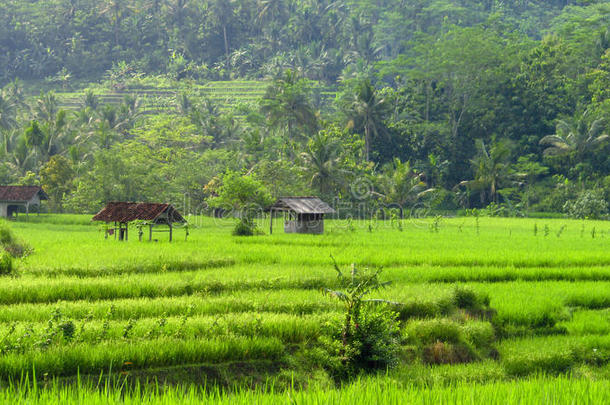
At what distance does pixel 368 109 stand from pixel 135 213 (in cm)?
3035

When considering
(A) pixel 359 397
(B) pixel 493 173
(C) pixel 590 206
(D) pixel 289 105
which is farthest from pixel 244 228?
(C) pixel 590 206

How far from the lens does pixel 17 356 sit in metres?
6.77

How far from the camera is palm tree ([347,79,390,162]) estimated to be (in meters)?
48.2

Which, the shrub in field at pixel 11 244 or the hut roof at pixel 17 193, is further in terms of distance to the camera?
the hut roof at pixel 17 193

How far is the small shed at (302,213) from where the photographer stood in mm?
27062

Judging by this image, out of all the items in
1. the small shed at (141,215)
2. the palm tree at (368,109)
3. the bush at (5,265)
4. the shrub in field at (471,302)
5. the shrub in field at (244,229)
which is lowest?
the shrub in field at (471,302)

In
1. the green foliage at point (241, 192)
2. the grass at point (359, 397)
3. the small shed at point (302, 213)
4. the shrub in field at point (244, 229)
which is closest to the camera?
the grass at point (359, 397)

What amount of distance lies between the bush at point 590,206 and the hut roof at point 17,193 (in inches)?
1522

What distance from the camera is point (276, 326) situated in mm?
8922

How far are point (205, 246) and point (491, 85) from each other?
137 ft

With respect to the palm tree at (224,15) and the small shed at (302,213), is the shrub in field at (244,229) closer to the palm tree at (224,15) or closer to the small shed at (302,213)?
the small shed at (302,213)

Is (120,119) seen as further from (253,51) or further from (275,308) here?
(275,308)

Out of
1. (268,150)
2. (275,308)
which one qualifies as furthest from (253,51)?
(275,308)

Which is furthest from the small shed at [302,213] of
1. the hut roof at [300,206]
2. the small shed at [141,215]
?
the small shed at [141,215]
